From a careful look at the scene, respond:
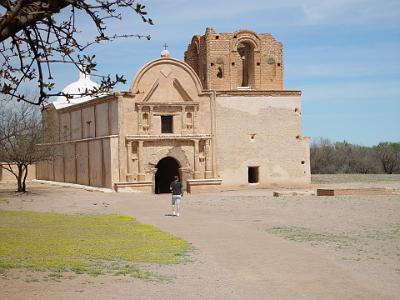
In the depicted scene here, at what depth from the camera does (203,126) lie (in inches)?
1314

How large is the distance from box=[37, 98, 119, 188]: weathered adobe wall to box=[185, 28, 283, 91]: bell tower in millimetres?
6090

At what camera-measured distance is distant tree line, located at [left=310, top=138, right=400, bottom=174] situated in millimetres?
65438

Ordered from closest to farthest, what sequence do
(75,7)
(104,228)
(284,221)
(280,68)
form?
(75,7), (104,228), (284,221), (280,68)

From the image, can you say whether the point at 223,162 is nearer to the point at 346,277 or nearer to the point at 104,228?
the point at 104,228

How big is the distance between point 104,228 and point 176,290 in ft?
26.5

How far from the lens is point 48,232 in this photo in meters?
16.0

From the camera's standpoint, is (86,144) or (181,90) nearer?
(181,90)

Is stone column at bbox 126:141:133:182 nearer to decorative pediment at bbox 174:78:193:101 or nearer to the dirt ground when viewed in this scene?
decorative pediment at bbox 174:78:193:101

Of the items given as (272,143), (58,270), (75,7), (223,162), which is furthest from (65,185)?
(75,7)

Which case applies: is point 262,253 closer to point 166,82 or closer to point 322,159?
point 166,82

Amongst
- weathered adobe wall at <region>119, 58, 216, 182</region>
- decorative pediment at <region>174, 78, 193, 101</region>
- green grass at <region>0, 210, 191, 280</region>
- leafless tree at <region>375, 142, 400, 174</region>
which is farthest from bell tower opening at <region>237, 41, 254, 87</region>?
leafless tree at <region>375, 142, 400, 174</region>

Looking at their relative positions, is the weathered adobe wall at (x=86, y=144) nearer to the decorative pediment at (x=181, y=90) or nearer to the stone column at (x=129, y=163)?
the stone column at (x=129, y=163)

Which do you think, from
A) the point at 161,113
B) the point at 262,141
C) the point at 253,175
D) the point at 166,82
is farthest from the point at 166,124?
the point at 253,175

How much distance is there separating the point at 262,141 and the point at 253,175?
197cm
